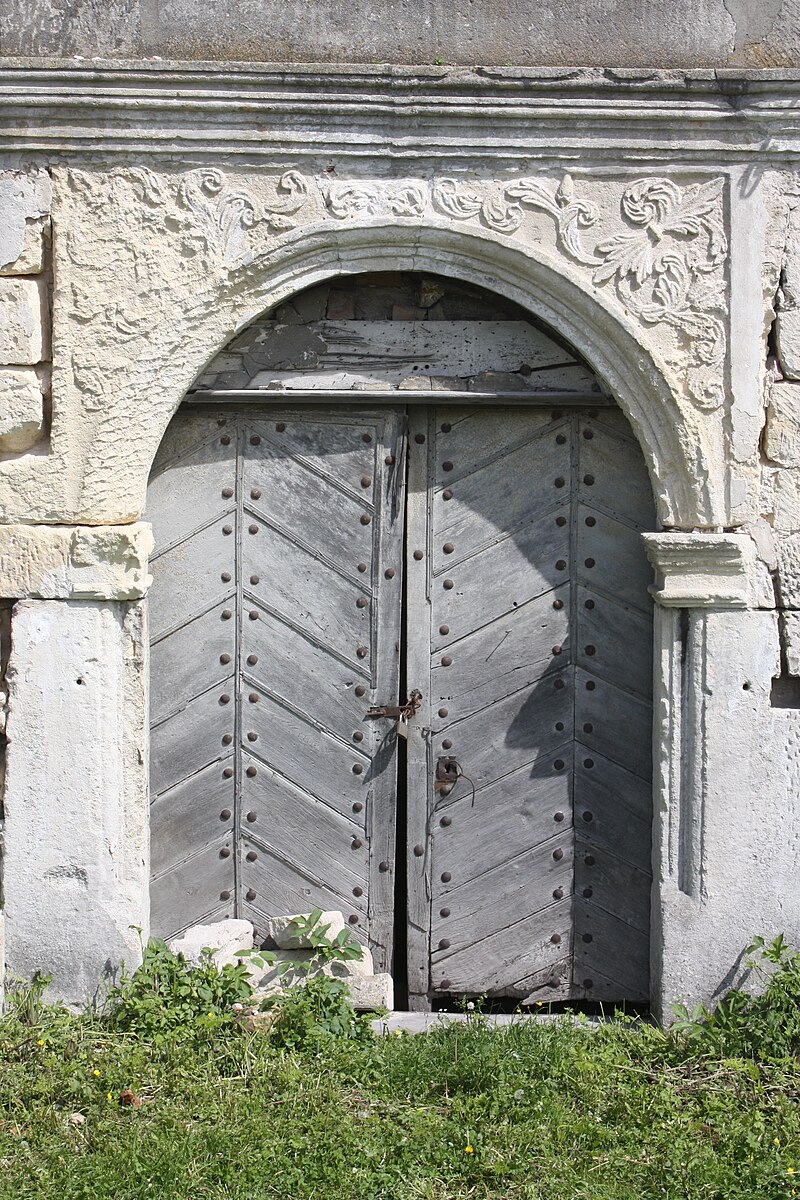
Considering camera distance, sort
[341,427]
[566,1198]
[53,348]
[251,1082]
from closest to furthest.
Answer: [566,1198]
[251,1082]
[53,348]
[341,427]

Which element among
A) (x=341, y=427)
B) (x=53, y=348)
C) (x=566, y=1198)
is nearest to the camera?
(x=566, y=1198)

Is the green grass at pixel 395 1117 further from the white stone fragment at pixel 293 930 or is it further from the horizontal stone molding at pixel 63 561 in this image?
the horizontal stone molding at pixel 63 561

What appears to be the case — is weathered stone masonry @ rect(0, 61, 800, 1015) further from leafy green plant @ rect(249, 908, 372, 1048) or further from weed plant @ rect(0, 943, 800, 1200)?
leafy green plant @ rect(249, 908, 372, 1048)

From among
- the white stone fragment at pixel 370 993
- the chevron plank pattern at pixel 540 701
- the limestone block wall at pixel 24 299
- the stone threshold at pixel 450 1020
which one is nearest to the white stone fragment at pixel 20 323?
the limestone block wall at pixel 24 299

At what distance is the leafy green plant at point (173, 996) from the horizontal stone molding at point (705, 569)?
6.04 ft

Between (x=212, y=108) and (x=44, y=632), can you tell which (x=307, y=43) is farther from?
(x=44, y=632)

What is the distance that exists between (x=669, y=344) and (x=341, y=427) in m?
1.11

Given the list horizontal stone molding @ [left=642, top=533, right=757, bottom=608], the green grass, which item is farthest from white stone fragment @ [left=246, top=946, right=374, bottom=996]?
horizontal stone molding @ [left=642, top=533, right=757, bottom=608]

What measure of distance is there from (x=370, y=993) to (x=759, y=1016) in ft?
4.03

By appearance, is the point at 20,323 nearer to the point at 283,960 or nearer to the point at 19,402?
the point at 19,402

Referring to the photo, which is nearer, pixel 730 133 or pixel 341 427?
pixel 730 133

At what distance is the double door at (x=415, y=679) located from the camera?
3688 millimetres

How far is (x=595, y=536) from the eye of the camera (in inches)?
145

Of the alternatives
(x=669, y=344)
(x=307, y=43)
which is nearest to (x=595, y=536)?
(x=669, y=344)
